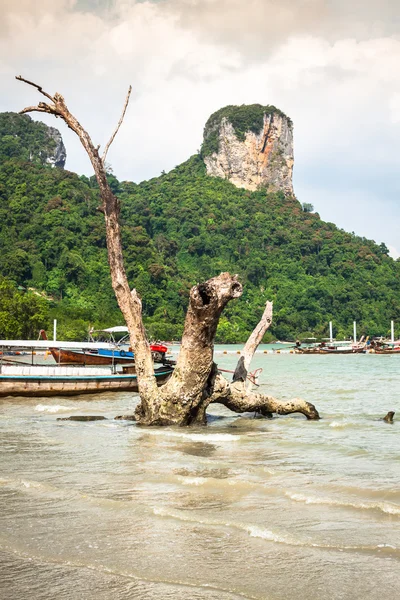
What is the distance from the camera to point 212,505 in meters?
7.88

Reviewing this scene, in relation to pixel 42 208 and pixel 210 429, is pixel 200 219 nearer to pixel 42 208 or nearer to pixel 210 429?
pixel 42 208

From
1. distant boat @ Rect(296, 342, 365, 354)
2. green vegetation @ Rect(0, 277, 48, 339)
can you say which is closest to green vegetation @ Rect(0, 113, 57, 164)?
distant boat @ Rect(296, 342, 365, 354)

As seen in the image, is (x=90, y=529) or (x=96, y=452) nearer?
(x=90, y=529)

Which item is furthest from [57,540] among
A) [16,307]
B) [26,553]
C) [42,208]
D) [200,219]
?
[200,219]

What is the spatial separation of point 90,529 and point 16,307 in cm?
5610

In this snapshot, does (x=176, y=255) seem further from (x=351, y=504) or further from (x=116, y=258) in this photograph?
(x=351, y=504)

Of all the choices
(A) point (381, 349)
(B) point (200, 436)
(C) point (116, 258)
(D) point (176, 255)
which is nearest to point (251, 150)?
(D) point (176, 255)

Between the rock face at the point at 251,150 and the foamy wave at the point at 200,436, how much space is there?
16352 centimetres

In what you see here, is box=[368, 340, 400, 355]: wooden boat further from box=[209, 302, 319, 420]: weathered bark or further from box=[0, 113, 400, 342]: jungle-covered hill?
box=[209, 302, 319, 420]: weathered bark

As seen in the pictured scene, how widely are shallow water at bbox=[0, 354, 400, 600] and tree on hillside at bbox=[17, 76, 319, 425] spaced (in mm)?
594

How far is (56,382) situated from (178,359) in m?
9.27

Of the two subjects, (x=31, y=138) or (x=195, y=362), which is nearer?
(x=195, y=362)

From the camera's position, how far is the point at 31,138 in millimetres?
154375

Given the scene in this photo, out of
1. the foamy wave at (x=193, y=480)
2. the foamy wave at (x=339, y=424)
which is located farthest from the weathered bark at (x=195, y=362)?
the foamy wave at (x=193, y=480)
